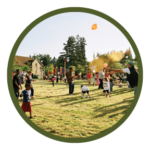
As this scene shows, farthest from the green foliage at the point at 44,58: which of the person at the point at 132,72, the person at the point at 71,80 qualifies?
the person at the point at 132,72

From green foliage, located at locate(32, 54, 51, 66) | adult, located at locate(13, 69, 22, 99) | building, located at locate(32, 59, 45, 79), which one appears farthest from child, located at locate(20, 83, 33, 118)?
green foliage, located at locate(32, 54, 51, 66)

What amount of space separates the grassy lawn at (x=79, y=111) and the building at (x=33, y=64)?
0.83 ft

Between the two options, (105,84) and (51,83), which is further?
(51,83)

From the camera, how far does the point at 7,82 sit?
3.16 m

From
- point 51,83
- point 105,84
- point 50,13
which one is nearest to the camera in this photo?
point 50,13

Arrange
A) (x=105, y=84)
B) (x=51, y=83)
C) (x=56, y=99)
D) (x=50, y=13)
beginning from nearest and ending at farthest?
(x=50, y=13), (x=105, y=84), (x=56, y=99), (x=51, y=83)

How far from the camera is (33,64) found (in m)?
3.24

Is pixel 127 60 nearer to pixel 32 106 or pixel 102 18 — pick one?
pixel 102 18

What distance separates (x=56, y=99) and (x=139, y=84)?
213 centimetres

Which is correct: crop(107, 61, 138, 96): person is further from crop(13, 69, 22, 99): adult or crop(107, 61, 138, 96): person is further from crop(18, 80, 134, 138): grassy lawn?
crop(13, 69, 22, 99): adult

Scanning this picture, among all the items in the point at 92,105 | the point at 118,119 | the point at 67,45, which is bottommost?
the point at 118,119

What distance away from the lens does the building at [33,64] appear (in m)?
→ 3.11

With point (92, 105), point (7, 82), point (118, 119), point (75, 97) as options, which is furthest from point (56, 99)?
point (118, 119)

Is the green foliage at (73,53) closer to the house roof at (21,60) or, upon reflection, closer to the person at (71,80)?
the person at (71,80)
